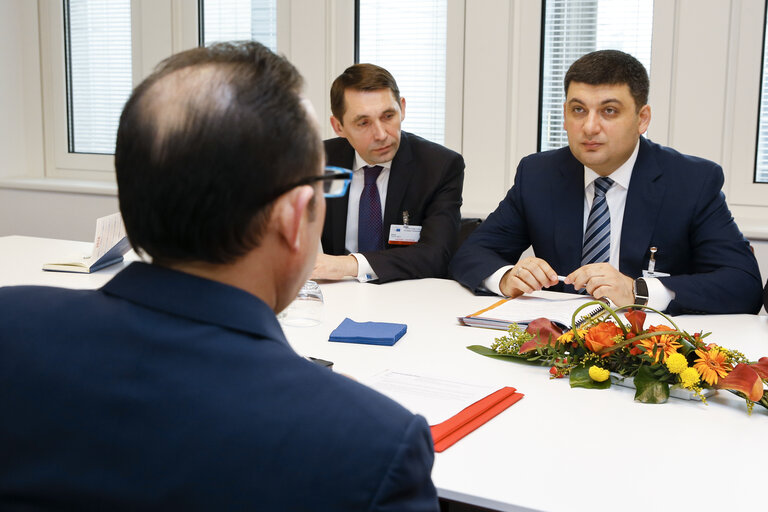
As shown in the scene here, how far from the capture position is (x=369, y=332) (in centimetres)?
199

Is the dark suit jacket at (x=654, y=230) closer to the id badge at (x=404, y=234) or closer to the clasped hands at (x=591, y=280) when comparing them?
the clasped hands at (x=591, y=280)

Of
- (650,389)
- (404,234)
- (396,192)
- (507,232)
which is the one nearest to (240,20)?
(396,192)

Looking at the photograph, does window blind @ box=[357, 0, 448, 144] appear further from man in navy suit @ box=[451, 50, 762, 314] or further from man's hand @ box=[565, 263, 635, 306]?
man's hand @ box=[565, 263, 635, 306]

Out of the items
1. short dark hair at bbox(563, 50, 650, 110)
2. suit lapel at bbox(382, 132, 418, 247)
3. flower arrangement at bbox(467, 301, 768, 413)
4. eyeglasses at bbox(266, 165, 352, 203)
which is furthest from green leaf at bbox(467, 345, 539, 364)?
suit lapel at bbox(382, 132, 418, 247)

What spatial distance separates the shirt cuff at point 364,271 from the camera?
2.79 meters

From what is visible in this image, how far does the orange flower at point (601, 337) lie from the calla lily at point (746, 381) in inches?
9.5

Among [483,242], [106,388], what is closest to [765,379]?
[106,388]

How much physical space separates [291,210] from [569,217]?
7.26 feet

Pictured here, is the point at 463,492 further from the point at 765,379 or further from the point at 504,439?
the point at 765,379

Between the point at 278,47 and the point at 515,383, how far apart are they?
3609mm

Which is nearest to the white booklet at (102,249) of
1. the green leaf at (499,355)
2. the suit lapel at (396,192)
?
the suit lapel at (396,192)

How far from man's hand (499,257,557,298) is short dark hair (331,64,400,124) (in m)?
1.11

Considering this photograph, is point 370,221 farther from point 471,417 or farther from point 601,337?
point 471,417

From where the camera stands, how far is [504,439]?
1356 mm
